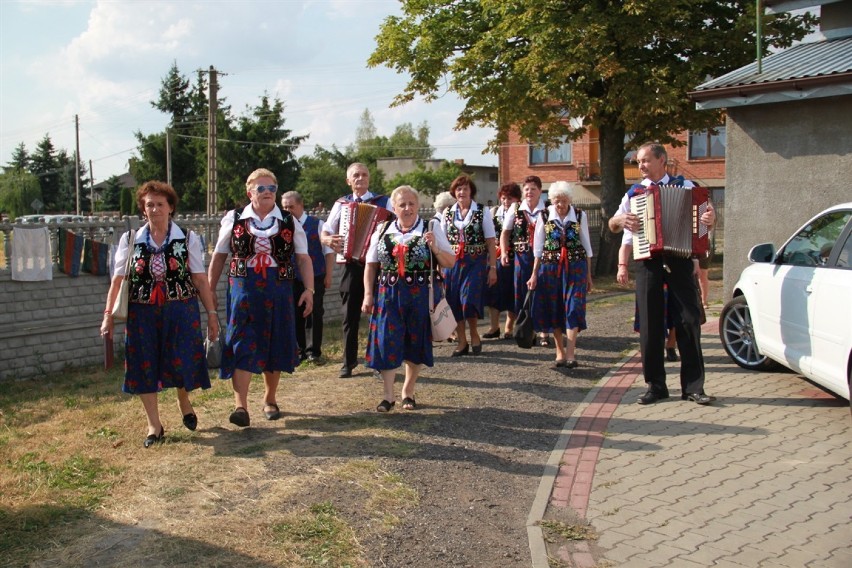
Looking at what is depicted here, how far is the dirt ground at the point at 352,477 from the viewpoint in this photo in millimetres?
4715

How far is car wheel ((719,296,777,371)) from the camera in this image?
356 inches

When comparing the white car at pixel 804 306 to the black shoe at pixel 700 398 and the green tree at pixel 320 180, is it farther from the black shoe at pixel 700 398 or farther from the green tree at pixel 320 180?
the green tree at pixel 320 180

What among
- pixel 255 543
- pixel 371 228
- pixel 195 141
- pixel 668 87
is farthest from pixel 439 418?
pixel 195 141

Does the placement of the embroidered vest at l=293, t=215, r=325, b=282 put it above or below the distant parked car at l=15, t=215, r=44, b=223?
below

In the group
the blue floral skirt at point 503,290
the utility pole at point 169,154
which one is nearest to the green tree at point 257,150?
the utility pole at point 169,154

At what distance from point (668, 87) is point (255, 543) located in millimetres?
17395

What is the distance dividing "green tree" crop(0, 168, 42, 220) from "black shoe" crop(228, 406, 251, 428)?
70892 millimetres

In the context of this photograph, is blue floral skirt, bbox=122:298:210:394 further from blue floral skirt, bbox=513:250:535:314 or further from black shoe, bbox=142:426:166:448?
blue floral skirt, bbox=513:250:535:314

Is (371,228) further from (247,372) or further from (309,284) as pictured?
(247,372)

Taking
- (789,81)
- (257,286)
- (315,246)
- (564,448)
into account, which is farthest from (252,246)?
(789,81)

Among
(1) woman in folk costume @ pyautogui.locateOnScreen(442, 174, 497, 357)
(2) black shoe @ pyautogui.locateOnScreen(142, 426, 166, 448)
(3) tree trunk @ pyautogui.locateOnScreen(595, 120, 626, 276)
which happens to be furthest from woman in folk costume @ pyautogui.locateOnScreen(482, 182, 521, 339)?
(3) tree trunk @ pyautogui.locateOnScreen(595, 120, 626, 276)

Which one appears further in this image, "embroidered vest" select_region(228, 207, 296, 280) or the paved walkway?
"embroidered vest" select_region(228, 207, 296, 280)

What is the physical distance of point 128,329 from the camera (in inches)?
255

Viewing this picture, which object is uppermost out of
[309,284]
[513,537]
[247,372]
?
[309,284]
